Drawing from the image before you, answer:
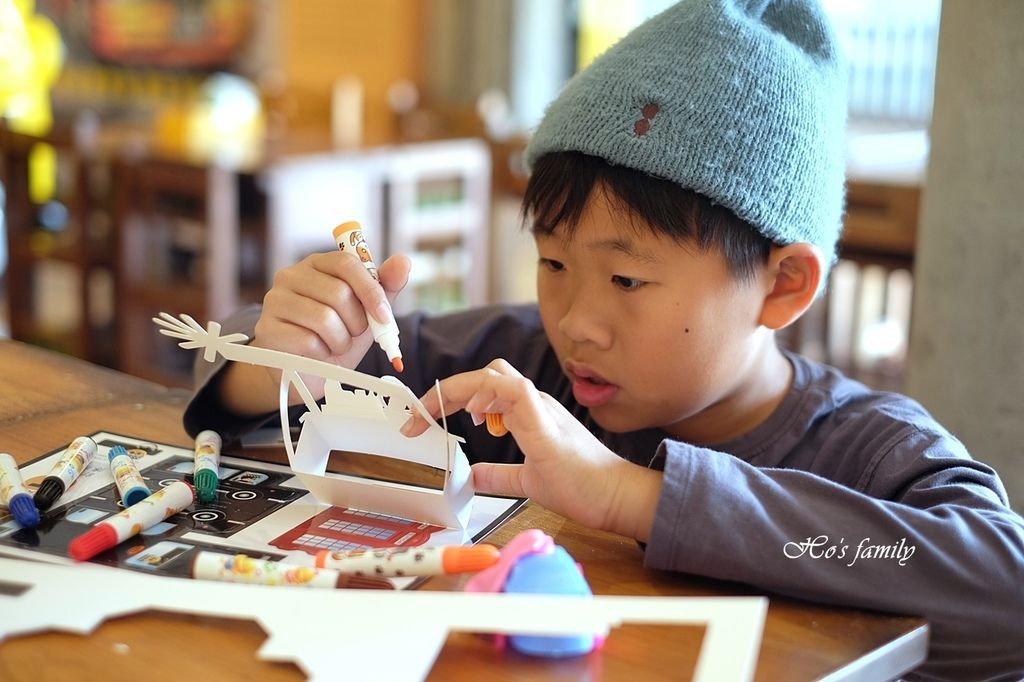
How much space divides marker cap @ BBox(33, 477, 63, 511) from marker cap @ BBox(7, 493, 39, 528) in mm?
17

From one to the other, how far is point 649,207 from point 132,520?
522 millimetres

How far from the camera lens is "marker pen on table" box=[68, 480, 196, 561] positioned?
2.67 ft

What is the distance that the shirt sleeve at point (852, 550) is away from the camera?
83 centimetres

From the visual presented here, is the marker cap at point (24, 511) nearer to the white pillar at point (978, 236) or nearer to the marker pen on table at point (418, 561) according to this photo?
the marker pen on table at point (418, 561)

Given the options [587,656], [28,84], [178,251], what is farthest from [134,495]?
[28,84]

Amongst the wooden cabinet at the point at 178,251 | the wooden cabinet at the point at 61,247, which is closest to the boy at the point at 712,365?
the wooden cabinet at the point at 178,251

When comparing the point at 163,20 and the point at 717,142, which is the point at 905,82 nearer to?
the point at 717,142

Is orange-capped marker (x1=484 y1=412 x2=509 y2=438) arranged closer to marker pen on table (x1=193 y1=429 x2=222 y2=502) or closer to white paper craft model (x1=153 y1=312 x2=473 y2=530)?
white paper craft model (x1=153 y1=312 x2=473 y2=530)

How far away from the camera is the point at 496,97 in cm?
452

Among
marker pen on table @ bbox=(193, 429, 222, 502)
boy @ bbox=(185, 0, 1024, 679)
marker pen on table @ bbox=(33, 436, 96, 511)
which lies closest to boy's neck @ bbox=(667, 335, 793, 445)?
boy @ bbox=(185, 0, 1024, 679)

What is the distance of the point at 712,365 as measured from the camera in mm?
1153

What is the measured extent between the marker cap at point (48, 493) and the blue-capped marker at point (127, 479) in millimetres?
45

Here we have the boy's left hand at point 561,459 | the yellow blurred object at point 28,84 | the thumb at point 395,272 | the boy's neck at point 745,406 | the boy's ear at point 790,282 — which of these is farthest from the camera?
the yellow blurred object at point 28,84

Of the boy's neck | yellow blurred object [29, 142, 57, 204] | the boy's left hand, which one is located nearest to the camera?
the boy's left hand
